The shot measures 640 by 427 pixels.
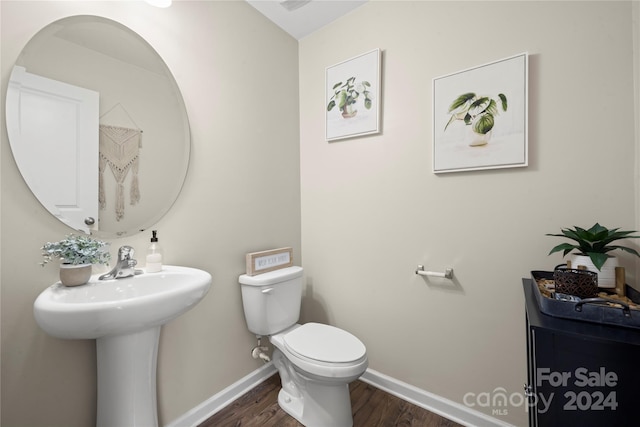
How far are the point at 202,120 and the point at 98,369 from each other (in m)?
1.20

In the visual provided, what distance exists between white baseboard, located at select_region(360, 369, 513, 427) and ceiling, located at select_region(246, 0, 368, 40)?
2.39m

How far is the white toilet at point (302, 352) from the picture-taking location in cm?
126

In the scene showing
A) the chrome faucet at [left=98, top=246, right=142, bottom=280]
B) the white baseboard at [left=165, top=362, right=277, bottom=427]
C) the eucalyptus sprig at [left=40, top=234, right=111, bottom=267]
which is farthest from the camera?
the white baseboard at [left=165, top=362, right=277, bottom=427]

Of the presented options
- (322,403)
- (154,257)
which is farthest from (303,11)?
(322,403)

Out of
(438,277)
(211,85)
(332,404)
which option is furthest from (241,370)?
(211,85)

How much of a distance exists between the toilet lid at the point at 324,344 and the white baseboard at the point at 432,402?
497 millimetres

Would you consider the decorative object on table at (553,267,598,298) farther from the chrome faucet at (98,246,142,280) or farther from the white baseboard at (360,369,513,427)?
the chrome faucet at (98,246,142,280)

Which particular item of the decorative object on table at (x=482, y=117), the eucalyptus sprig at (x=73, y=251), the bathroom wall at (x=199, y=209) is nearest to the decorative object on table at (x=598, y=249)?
the decorative object on table at (x=482, y=117)

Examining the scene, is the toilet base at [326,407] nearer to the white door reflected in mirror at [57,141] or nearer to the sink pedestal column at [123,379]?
the sink pedestal column at [123,379]

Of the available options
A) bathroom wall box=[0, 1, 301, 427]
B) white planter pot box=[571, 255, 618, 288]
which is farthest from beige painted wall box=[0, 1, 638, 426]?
white planter pot box=[571, 255, 618, 288]

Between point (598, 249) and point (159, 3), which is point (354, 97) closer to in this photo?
point (159, 3)

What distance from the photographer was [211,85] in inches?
58.7

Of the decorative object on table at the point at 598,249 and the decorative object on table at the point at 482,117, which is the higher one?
the decorative object on table at the point at 482,117

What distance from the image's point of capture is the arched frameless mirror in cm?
95
